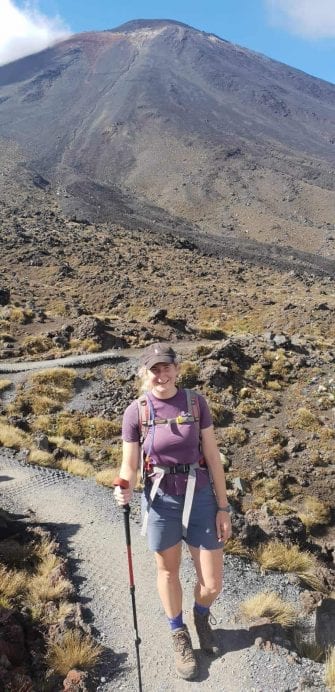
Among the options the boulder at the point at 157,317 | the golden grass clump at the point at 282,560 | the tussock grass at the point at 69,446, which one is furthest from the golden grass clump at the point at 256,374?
the golden grass clump at the point at 282,560

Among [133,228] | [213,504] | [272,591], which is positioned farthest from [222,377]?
[133,228]

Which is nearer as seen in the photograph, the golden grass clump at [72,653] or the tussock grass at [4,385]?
the golden grass clump at [72,653]

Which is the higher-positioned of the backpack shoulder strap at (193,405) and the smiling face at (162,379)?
the smiling face at (162,379)

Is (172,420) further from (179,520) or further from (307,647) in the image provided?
(307,647)

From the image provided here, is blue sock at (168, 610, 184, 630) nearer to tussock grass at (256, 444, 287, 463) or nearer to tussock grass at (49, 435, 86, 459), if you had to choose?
tussock grass at (49, 435, 86, 459)

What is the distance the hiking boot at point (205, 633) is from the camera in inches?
176

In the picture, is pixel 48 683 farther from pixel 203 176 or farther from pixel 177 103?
pixel 177 103

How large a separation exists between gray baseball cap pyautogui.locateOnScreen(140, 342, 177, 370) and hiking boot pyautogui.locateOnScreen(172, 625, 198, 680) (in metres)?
2.31

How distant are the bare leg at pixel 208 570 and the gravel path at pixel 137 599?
734 millimetres

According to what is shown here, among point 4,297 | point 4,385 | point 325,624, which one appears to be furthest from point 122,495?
point 4,297

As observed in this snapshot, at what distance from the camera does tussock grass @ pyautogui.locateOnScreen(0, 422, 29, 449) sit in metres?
11.0

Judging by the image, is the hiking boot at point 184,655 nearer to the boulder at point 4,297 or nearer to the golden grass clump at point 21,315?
the golden grass clump at point 21,315

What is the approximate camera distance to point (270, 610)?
5273 mm

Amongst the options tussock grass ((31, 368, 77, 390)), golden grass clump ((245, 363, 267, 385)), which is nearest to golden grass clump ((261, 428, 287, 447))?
golden grass clump ((245, 363, 267, 385))
